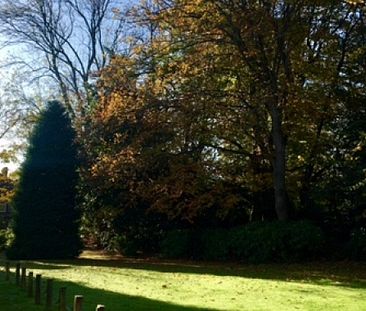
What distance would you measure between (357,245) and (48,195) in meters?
13.4

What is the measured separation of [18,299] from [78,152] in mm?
16273

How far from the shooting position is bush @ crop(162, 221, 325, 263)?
2303 centimetres

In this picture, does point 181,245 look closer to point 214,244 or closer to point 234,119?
point 214,244

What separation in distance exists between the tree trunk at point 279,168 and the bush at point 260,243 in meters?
1.12

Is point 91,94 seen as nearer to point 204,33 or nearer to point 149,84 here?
point 149,84

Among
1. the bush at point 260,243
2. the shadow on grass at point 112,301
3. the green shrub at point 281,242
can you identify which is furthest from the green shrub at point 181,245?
the shadow on grass at point 112,301

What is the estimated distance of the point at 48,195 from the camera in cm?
2566

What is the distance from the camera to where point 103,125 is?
26.9m

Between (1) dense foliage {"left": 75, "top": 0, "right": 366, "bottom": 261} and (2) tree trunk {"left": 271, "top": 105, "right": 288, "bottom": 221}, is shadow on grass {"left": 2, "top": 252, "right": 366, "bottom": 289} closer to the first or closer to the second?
(1) dense foliage {"left": 75, "top": 0, "right": 366, "bottom": 261}

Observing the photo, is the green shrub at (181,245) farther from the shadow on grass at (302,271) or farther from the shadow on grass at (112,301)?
the shadow on grass at (112,301)

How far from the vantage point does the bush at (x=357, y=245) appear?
2288cm

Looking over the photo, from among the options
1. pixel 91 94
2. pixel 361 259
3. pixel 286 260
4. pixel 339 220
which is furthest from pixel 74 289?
pixel 91 94

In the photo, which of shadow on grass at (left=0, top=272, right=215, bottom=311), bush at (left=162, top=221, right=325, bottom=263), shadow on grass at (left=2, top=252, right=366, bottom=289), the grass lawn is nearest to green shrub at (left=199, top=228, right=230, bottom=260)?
bush at (left=162, top=221, right=325, bottom=263)

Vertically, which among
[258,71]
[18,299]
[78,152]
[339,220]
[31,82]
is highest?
[31,82]
